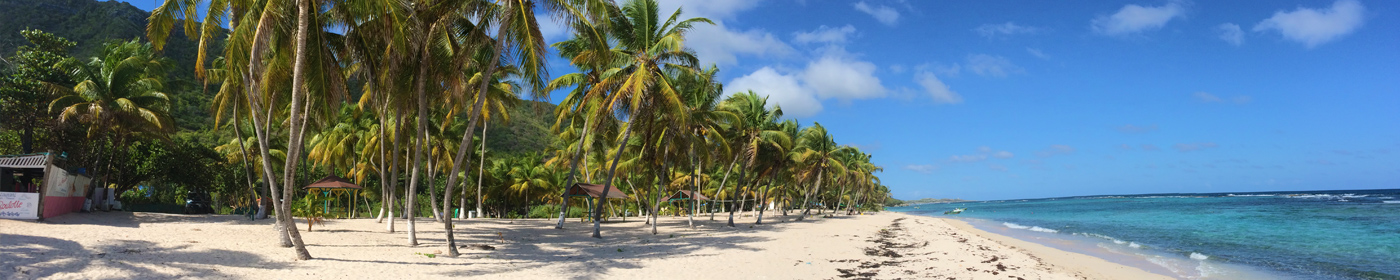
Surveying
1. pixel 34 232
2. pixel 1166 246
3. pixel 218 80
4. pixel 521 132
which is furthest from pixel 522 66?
pixel 521 132

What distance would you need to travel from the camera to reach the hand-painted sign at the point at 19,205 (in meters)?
12.0

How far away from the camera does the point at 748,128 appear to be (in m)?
25.2

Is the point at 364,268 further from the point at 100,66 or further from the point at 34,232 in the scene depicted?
the point at 100,66

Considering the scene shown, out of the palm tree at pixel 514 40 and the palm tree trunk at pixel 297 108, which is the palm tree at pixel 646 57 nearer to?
the palm tree at pixel 514 40

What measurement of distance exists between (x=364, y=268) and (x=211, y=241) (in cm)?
367

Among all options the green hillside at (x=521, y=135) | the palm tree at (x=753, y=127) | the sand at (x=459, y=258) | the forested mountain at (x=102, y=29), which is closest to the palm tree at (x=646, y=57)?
the sand at (x=459, y=258)

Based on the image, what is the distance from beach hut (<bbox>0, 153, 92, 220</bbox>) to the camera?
1216 cm

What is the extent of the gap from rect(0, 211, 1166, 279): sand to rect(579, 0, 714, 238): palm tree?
11.8ft

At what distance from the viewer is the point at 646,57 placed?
16469mm

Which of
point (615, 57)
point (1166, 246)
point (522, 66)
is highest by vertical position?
point (615, 57)

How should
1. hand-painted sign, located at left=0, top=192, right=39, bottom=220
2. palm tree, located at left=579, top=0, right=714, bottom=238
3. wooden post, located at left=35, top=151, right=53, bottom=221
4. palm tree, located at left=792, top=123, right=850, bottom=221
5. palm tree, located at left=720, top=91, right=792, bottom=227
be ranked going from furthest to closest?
palm tree, located at left=792, top=123, right=850, bottom=221 → palm tree, located at left=720, top=91, right=792, bottom=227 → palm tree, located at left=579, top=0, right=714, bottom=238 → wooden post, located at left=35, top=151, right=53, bottom=221 → hand-painted sign, located at left=0, top=192, right=39, bottom=220

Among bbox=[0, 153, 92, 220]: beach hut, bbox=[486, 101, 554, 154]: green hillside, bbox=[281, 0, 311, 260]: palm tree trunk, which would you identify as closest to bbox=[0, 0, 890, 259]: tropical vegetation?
bbox=[281, 0, 311, 260]: palm tree trunk

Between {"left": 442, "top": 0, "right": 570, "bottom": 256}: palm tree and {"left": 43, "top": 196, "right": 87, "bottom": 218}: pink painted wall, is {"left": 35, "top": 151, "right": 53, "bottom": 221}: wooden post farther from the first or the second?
{"left": 442, "top": 0, "right": 570, "bottom": 256}: palm tree

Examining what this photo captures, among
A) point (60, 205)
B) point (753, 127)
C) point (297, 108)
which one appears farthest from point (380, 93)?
point (753, 127)
